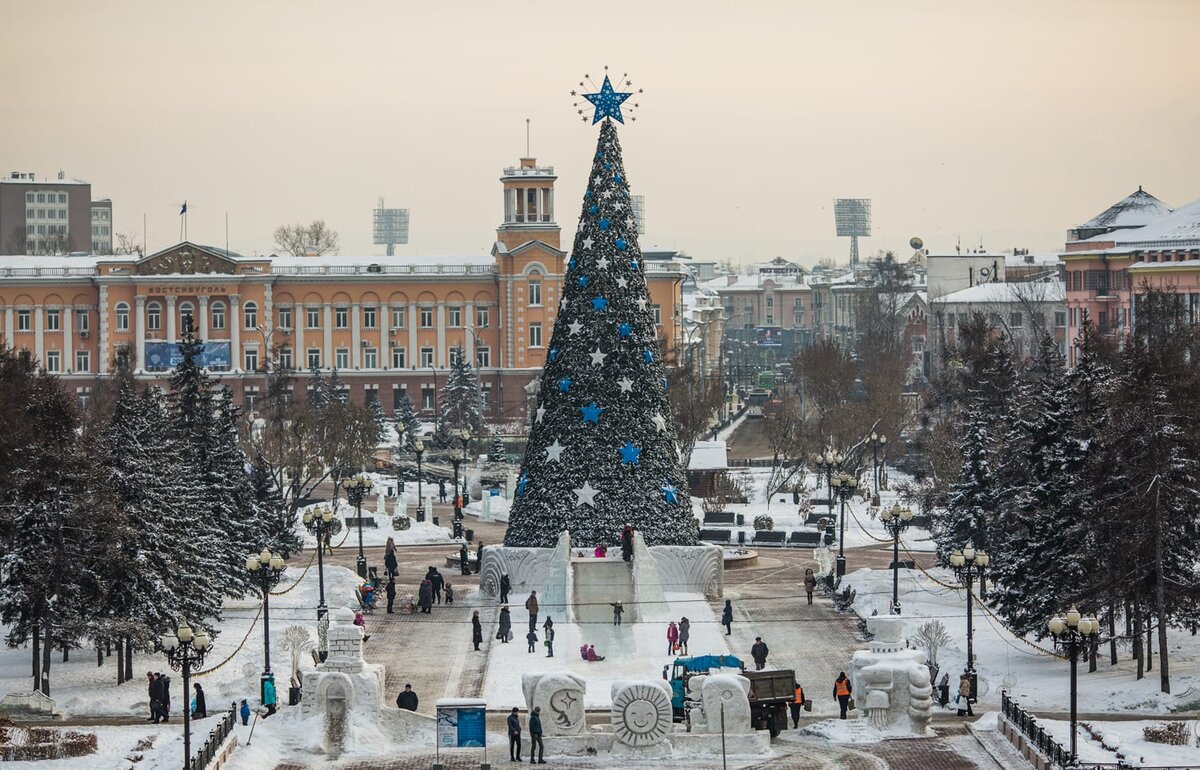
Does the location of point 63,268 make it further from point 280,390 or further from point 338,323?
point 280,390

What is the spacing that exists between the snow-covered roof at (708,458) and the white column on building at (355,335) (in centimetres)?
5343

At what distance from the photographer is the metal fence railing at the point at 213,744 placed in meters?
36.9

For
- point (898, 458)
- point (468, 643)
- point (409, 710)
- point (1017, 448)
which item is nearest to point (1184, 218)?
point (898, 458)

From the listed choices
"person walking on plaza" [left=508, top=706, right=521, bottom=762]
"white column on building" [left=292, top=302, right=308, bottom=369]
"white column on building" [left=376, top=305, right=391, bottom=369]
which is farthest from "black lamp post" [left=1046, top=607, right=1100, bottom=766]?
"white column on building" [left=292, top=302, right=308, bottom=369]

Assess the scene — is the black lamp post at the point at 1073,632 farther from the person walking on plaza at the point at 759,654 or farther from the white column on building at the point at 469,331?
the white column on building at the point at 469,331

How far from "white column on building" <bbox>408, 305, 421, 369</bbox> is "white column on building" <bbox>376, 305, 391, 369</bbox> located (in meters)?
1.12

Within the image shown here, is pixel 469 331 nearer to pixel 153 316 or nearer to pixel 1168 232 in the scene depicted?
pixel 153 316

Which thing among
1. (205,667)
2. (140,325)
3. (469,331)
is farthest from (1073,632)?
(140,325)

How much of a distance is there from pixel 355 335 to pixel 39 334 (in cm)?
1719

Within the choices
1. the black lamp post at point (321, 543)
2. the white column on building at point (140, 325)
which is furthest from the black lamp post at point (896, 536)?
the white column on building at point (140, 325)

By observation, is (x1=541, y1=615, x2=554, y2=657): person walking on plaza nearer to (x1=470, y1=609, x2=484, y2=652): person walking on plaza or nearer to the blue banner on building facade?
(x1=470, y1=609, x2=484, y2=652): person walking on plaza

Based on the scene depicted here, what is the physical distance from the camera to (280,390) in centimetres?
9019

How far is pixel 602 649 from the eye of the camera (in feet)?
166

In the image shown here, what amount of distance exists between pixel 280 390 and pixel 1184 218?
52.5 metres
